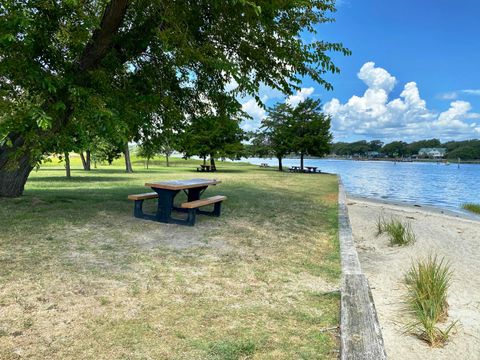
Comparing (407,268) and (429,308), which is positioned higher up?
(429,308)

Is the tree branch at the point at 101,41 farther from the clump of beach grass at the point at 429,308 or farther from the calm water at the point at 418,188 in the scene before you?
the calm water at the point at 418,188

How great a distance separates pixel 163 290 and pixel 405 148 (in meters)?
197

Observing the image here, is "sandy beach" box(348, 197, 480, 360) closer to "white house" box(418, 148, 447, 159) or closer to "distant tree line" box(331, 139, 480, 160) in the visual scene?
"distant tree line" box(331, 139, 480, 160)

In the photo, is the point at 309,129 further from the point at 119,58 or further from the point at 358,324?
the point at 358,324

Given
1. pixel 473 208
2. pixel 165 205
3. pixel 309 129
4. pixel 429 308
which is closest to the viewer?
pixel 429 308

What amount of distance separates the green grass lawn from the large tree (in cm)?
183

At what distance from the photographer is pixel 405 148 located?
18112cm

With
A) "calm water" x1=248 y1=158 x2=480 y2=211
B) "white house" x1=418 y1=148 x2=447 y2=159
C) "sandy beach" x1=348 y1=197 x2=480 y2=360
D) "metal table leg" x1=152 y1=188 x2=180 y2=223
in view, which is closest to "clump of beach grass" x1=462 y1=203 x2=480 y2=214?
"calm water" x1=248 y1=158 x2=480 y2=211

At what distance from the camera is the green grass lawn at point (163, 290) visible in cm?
282

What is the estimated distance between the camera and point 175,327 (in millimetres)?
3104

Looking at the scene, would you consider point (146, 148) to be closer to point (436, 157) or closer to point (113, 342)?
point (113, 342)

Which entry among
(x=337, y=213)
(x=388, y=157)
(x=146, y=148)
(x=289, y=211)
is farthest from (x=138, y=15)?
(x=388, y=157)

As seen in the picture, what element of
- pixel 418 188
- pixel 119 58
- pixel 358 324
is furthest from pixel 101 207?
pixel 418 188

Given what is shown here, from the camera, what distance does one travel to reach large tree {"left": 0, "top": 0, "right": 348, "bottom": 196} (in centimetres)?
592
